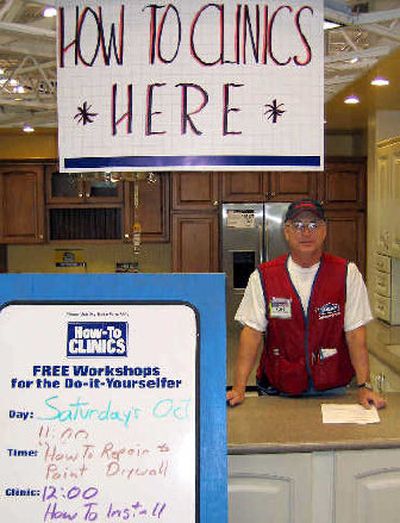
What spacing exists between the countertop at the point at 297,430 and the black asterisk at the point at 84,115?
3.03 ft

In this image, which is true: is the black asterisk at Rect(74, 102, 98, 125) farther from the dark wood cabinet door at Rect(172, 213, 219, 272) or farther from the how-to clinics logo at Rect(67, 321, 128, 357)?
the dark wood cabinet door at Rect(172, 213, 219, 272)

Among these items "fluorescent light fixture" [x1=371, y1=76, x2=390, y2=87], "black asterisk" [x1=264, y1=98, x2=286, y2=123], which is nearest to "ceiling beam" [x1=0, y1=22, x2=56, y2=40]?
"black asterisk" [x1=264, y1=98, x2=286, y2=123]

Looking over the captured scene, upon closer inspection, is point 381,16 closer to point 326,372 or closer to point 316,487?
point 326,372

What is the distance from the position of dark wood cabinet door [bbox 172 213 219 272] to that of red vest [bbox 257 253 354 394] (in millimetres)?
3382

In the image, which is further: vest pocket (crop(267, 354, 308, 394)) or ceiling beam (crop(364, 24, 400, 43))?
ceiling beam (crop(364, 24, 400, 43))

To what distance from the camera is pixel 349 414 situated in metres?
2.02

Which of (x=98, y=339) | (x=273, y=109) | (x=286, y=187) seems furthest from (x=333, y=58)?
(x=98, y=339)

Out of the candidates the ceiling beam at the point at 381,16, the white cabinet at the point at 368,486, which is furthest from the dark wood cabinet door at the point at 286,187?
the white cabinet at the point at 368,486

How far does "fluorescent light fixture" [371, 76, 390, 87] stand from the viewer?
3991mm

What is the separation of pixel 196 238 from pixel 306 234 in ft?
11.2

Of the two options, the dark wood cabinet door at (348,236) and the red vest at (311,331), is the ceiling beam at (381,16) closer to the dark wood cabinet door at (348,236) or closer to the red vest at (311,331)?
the red vest at (311,331)

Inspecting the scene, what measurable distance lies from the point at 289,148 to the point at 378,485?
954mm

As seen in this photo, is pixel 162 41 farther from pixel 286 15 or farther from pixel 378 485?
pixel 378 485

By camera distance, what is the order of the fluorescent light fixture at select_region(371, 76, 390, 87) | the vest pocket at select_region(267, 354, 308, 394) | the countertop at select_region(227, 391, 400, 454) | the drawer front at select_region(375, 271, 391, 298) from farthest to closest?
the drawer front at select_region(375, 271, 391, 298) < the fluorescent light fixture at select_region(371, 76, 390, 87) < the vest pocket at select_region(267, 354, 308, 394) < the countertop at select_region(227, 391, 400, 454)
